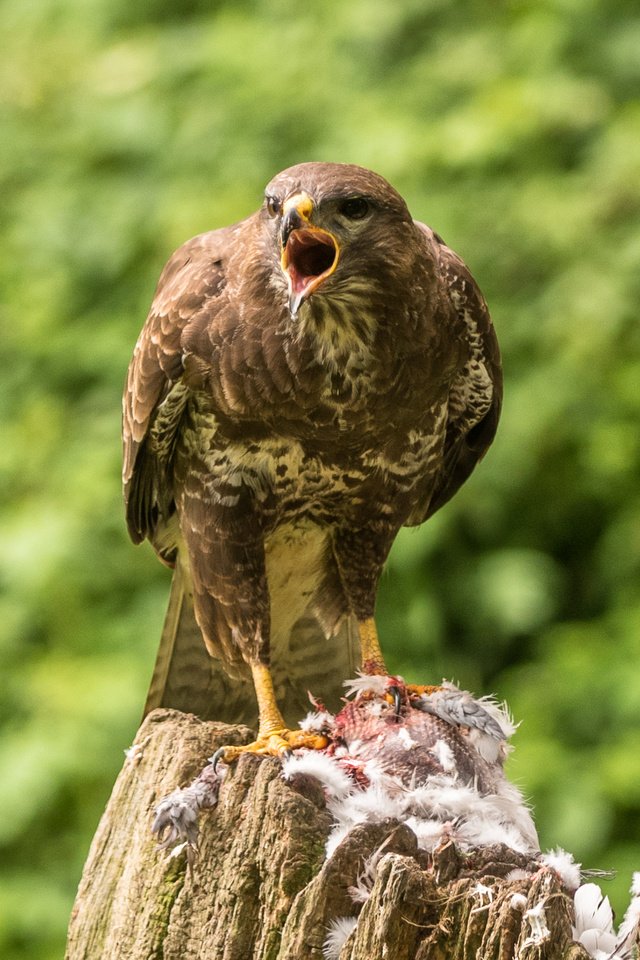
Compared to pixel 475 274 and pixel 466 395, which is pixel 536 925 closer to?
pixel 466 395

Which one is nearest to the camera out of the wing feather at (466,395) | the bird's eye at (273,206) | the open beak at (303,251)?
the open beak at (303,251)

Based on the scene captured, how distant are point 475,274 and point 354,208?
220 centimetres

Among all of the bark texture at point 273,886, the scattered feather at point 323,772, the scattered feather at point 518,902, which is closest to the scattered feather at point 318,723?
the bark texture at point 273,886

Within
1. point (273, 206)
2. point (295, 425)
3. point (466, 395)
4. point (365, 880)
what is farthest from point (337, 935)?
point (466, 395)

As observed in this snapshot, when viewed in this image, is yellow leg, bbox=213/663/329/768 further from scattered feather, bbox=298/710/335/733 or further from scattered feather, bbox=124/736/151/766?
scattered feather, bbox=124/736/151/766

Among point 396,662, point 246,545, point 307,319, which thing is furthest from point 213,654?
point 396,662

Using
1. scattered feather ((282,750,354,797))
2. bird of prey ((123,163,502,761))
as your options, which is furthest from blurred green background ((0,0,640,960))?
scattered feather ((282,750,354,797))

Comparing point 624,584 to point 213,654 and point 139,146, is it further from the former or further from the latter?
point 139,146

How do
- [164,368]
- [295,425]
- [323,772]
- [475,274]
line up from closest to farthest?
[323,772] < [295,425] < [164,368] < [475,274]

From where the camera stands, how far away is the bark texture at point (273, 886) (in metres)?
2.20

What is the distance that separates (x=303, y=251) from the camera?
3.28 m

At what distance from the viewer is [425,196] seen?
5.34 metres

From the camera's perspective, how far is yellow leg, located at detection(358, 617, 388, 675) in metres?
3.69

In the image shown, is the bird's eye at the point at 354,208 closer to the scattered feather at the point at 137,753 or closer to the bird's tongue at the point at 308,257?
the bird's tongue at the point at 308,257
